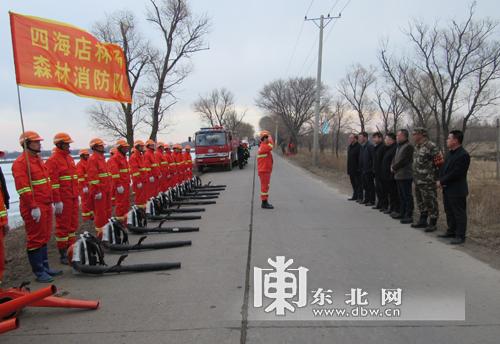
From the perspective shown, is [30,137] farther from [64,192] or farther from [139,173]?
[139,173]

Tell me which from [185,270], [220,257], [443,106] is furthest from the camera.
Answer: [443,106]

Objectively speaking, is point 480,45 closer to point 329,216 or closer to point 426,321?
point 329,216

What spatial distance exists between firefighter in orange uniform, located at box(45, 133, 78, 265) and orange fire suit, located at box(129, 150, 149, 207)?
3184mm

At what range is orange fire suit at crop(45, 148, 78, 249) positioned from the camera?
19.2 feet

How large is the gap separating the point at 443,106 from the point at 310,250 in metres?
20.4

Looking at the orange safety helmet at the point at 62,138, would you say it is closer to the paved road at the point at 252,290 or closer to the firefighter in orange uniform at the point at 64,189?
the firefighter in orange uniform at the point at 64,189

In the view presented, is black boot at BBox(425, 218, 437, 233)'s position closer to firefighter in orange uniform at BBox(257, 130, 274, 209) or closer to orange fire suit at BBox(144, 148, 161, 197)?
firefighter in orange uniform at BBox(257, 130, 274, 209)

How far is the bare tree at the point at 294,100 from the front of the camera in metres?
64.5

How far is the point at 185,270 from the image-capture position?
537 cm

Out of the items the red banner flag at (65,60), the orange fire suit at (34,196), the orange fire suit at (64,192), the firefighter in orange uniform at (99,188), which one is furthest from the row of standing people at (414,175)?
the orange fire suit at (34,196)

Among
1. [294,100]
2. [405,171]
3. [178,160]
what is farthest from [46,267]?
[294,100]

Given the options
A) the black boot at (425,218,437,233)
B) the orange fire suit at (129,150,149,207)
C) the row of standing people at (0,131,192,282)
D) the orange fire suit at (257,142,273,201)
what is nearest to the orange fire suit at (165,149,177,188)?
the orange fire suit at (129,150,149,207)

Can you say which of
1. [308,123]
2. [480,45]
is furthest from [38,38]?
[308,123]

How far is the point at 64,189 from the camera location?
233 inches
